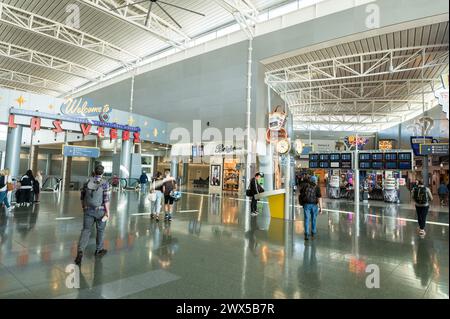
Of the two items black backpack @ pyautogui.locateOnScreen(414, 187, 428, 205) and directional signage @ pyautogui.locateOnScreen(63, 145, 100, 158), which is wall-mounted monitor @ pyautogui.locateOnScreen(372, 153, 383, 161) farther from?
directional signage @ pyautogui.locateOnScreen(63, 145, 100, 158)

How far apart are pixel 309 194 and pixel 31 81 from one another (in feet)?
100

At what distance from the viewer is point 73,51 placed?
1994cm

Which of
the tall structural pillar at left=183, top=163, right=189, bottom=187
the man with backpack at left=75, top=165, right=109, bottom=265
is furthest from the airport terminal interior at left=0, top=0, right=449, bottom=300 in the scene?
the tall structural pillar at left=183, top=163, right=189, bottom=187

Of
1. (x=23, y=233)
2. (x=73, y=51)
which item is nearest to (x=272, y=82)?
(x=73, y=51)

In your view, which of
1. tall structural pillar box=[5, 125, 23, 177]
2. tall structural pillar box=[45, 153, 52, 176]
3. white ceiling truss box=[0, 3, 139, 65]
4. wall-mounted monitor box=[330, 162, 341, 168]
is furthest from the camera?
tall structural pillar box=[45, 153, 52, 176]

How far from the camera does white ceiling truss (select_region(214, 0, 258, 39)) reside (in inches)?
544

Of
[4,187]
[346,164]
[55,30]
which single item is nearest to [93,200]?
[4,187]

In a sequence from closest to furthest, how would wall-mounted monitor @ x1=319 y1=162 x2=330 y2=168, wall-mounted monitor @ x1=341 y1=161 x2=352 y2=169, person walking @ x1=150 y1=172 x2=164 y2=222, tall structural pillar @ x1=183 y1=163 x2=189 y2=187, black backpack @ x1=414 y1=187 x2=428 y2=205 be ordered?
1. black backpack @ x1=414 y1=187 x2=428 y2=205
2. person walking @ x1=150 y1=172 x2=164 y2=222
3. wall-mounted monitor @ x1=341 y1=161 x2=352 y2=169
4. wall-mounted monitor @ x1=319 y1=162 x2=330 y2=168
5. tall structural pillar @ x1=183 y1=163 x2=189 y2=187

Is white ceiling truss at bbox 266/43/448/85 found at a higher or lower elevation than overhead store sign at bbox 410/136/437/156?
higher

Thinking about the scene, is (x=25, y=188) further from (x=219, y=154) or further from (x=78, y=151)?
(x=219, y=154)

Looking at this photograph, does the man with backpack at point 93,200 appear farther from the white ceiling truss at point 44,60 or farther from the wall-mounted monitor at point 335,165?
the white ceiling truss at point 44,60

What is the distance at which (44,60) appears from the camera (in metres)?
21.1

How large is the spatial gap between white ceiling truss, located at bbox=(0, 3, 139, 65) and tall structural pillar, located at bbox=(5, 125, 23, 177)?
6409 millimetres

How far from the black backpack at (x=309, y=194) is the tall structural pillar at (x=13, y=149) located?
528 inches
